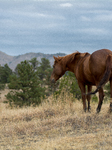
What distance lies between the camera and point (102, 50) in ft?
18.9

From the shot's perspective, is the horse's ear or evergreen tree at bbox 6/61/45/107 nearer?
the horse's ear

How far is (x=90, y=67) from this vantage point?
227 inches

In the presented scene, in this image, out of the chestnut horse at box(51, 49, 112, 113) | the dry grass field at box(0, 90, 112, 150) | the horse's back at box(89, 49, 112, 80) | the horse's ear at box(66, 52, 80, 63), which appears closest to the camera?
the dry grass field at box(0, 90, 112, 150)

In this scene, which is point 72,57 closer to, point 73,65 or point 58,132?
point 73,65

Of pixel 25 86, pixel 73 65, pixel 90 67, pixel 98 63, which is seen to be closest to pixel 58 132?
pixel 90 67

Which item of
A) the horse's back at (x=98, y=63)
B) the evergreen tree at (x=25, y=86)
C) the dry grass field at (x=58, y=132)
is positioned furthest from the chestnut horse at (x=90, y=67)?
the evergreen tree at (x=25, y=86)

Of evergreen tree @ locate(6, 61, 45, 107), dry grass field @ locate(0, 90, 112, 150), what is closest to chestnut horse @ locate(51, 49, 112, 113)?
dry grass field @ locate(0, 90, 112, 150)

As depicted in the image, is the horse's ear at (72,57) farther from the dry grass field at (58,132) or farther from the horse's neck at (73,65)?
the dry grass field at (58,132)

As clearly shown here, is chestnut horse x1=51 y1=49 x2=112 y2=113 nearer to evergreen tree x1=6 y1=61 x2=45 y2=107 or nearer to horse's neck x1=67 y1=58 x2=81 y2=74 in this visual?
horse's neck x1=67 y1=58 x2=81 y2=74

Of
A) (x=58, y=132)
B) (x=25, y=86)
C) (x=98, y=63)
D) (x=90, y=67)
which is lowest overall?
(x=25, y=86)

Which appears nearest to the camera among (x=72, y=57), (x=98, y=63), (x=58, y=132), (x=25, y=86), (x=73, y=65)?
(x=58, y=132)

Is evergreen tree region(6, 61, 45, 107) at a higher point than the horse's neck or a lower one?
lower

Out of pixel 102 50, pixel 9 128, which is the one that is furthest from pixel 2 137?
pixel 102 50

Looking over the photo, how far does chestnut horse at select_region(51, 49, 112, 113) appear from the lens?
5.39 metres
